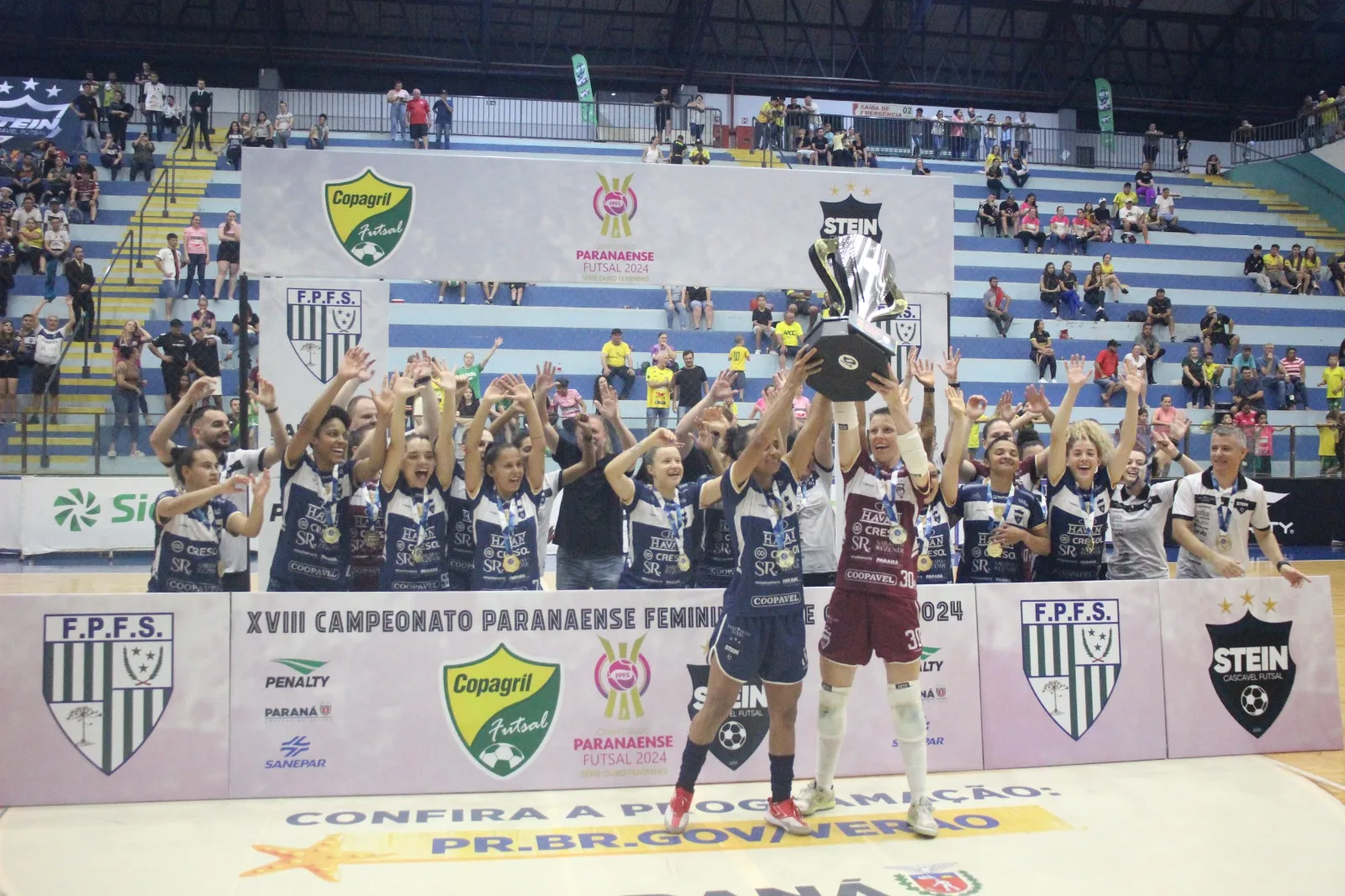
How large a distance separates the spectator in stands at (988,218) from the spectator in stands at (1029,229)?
1.76 feet

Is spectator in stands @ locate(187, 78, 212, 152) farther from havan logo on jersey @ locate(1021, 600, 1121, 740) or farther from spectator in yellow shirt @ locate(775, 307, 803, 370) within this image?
havan logo on jersey @ locate(1021, 600, 1121, 740)

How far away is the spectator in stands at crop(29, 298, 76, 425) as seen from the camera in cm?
1573

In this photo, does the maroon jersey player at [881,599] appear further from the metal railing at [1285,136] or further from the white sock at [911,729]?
the metal railing at [1285,136]

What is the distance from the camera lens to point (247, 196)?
25.6 ft

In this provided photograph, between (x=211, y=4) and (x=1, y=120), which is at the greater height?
(x=211, y=4)

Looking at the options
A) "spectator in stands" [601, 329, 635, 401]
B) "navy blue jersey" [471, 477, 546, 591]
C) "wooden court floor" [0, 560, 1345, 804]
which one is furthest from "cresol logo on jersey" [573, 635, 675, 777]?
"spectator in stands" [601, 329, 635, 401]

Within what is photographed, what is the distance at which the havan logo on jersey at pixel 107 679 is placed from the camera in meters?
6.09

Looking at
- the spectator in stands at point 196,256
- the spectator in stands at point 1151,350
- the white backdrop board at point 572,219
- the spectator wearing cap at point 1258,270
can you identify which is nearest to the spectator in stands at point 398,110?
the spectator in stands at point 196,256

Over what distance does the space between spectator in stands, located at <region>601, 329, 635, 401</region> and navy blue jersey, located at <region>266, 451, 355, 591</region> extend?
11833 millimetres

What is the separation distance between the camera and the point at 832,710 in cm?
573

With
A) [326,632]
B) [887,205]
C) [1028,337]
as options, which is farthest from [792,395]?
[1028,337]

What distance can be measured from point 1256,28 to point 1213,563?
118 ft

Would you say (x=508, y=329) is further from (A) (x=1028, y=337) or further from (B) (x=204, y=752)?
(B) (x=204, y=752)

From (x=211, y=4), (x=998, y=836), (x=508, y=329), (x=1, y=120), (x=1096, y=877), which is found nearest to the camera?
(x=1096, y=877)
